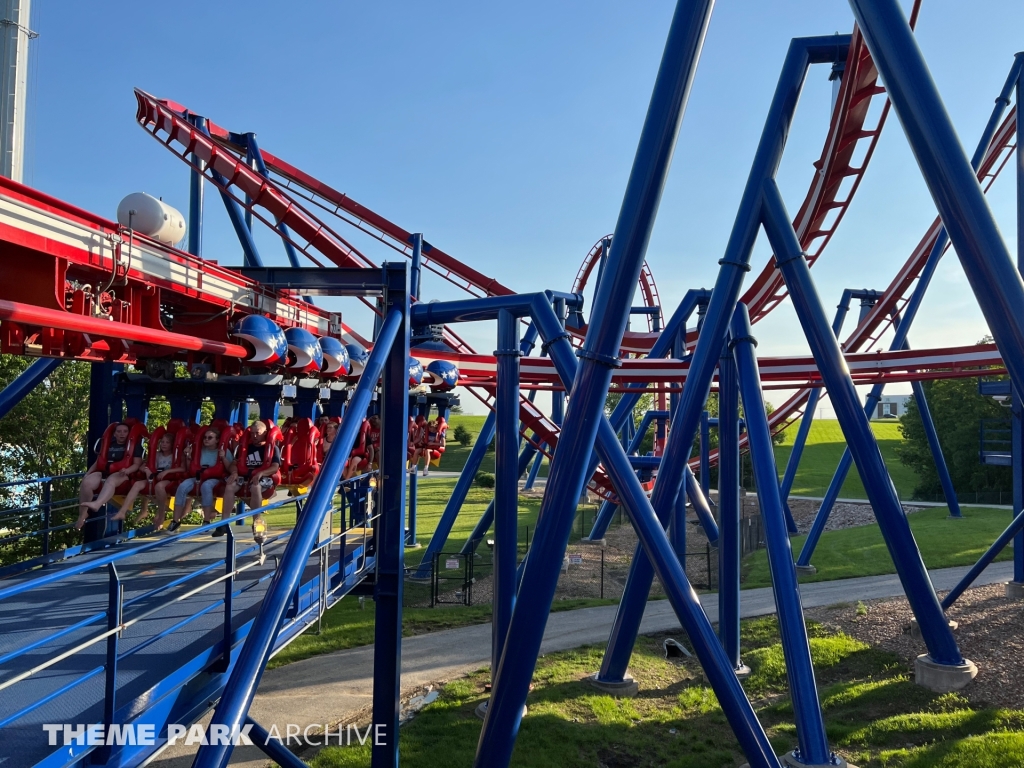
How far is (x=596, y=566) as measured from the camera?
16641 millimetres

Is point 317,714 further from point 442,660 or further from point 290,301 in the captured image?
point 290,301

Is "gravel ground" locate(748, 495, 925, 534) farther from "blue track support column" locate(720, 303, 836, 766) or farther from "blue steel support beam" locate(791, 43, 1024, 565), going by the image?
"blue track support column" locate(720, 303, 836, 766)

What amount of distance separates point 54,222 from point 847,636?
10.5 metres

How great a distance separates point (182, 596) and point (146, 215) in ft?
11.5

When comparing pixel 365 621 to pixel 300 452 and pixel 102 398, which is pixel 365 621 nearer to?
pixel 300 452

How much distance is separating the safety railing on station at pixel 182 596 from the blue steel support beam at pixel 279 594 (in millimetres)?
263

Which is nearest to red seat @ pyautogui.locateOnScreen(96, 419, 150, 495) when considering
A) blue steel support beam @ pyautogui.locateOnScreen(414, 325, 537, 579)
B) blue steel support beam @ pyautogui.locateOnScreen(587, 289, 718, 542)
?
blue steel support beam @ pyautogui.locateOnScreen(587, 289, 718, 542)

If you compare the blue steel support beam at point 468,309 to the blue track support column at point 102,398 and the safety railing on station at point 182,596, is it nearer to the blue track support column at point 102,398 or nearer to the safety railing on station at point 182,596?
the safety railing on station at point 182,596

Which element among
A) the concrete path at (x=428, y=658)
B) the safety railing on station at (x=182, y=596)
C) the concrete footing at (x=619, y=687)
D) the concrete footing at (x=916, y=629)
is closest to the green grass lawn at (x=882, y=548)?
the concrete path at (x=428, y=658)

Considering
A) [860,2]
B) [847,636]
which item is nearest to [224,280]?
[860,2]

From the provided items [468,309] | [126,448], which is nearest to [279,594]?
[126,448]

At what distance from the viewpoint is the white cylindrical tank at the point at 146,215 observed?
6199mm

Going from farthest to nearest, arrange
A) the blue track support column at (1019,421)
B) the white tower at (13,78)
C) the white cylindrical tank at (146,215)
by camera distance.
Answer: the white tower at (13,78)
the blue track support column at (1019,421)
the white cylindrical tank at (146,215)

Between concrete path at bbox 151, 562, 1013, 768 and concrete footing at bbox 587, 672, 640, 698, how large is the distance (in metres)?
1.58
